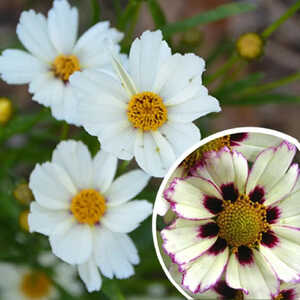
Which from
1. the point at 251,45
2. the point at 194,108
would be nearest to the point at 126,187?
the point at 194,108

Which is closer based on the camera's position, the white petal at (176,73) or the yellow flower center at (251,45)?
the white petal at (176,73)

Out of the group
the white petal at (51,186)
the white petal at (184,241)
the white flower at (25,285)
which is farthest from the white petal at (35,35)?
the white flower at (25,285)

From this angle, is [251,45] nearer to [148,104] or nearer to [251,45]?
[251,45]

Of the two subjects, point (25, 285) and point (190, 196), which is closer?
point (190, 196)

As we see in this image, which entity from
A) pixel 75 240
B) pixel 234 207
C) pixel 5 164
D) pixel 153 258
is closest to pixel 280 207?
pixel 234 207

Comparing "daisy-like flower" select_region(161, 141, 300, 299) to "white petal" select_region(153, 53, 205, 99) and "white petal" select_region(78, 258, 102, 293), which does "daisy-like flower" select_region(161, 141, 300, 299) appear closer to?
"white petal" select_region(153, 53, 205, 99)

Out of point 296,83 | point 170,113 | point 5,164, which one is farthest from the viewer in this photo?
point 296,83

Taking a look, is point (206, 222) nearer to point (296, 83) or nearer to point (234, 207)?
point (234, 207)

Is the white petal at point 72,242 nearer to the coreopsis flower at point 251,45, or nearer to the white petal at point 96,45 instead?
the white petal at point 96,45
